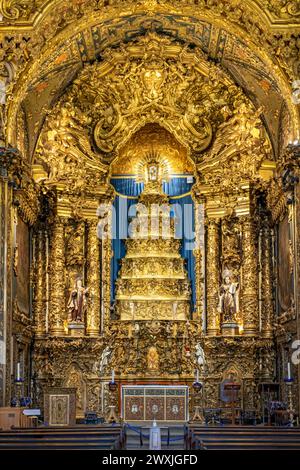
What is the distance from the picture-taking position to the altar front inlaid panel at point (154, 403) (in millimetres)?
25438

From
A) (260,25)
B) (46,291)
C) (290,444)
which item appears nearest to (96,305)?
(46,291)

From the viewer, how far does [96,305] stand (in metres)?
26.7

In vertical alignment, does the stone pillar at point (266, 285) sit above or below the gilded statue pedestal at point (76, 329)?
above

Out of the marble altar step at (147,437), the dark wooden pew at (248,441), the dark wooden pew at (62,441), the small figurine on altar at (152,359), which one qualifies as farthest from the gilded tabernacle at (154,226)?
the dark wooden pew at (62,441)

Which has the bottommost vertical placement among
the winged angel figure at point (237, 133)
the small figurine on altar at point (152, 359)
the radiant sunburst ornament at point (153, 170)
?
the small figurine on altar at point (152, 359)

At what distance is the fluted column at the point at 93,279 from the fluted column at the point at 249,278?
179 inches

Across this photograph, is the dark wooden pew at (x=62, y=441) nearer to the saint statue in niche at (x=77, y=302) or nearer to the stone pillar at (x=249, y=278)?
the stone pillar at (x=249, y=278)

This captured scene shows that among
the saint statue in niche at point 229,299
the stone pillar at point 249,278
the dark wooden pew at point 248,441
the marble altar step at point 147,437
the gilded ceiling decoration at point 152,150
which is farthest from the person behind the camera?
the gilded ceiling decoration at point 152,150

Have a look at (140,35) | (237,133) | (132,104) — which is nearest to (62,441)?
(140,35)

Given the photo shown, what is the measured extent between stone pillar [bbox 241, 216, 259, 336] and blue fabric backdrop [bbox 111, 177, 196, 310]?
73.1 inches

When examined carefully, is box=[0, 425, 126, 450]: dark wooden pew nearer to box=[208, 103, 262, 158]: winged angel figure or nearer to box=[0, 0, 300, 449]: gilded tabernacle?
box=[0, 0, 300, 449]: gilded tabernacle

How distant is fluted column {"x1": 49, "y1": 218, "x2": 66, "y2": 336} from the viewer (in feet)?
85.6

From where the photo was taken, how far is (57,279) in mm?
26266

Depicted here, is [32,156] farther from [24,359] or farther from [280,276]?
[280,276]
